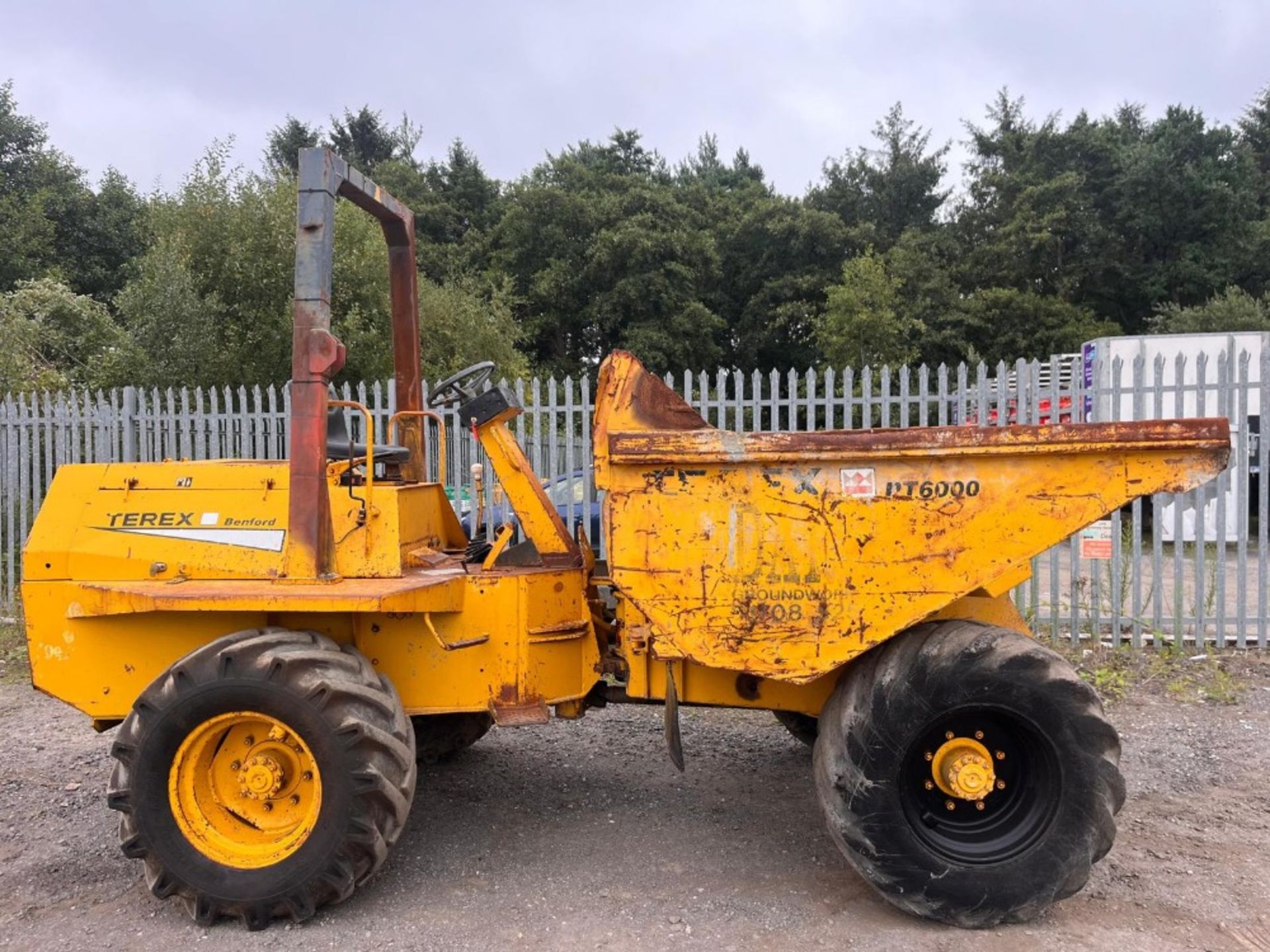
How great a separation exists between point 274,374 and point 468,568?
43.5 ft

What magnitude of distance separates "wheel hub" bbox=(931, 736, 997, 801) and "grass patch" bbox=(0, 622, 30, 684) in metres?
6.72

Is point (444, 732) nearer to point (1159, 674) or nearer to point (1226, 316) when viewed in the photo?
point (1159, 674)

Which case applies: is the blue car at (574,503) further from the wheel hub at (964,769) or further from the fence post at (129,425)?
the wheel hub at (964,769)

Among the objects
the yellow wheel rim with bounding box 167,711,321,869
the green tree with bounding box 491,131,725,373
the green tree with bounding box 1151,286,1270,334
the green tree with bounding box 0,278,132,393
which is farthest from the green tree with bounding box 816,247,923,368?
the yellow wheel rim with bounding box 167,711,321,869

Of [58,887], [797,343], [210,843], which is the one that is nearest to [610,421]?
[210,843]

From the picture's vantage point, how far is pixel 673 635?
3510 millimetres

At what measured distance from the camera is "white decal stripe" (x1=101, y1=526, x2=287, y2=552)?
3861mm

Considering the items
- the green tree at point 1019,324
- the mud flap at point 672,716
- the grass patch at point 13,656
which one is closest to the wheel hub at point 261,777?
the mud flap at point 672,716

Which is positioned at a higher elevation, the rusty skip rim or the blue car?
the rusty skip rim

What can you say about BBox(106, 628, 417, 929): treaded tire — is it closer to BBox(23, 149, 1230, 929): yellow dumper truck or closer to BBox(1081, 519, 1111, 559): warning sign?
BBox(23, 149, 1230, 929): yellow dumper truck

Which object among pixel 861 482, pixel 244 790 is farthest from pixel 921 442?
pixel 244 790

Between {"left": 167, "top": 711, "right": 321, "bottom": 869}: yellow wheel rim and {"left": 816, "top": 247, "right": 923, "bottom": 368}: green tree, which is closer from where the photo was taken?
{"left": 167, "top": 711, "right": 321, "bottom": 869}: yellow wheel rim

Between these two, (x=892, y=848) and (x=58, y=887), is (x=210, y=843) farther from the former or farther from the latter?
(x=892, y=848)

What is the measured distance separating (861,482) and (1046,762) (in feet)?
4.12
